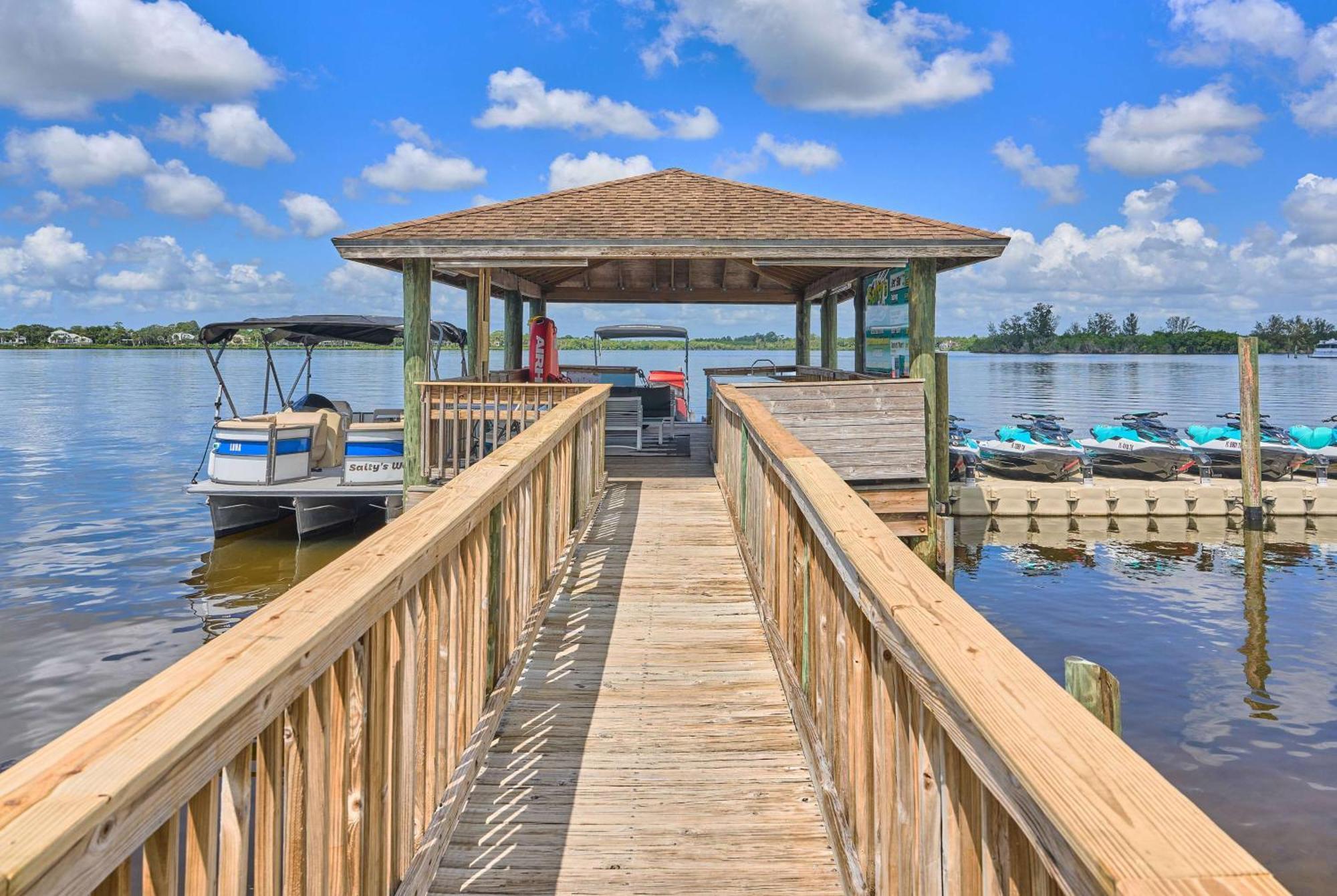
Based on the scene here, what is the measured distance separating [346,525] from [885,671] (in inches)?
591

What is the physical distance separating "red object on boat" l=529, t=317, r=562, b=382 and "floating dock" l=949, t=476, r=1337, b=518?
9.40 metres

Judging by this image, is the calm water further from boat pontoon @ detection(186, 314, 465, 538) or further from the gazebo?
the gazebo

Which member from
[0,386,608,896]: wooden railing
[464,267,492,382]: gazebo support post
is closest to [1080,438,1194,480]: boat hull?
[464,267,492,382]: gazebo support post

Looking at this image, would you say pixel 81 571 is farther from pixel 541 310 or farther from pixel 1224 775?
pixel 1224 775

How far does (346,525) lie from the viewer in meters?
15.9

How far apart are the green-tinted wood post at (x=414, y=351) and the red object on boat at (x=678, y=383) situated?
11.3 metres

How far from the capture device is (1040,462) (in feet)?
68.4

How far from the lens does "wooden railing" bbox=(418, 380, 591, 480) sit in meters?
10.3

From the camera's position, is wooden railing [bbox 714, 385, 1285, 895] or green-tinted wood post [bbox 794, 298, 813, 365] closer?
wooden railing [bbox 714, 385, 1285, 895]

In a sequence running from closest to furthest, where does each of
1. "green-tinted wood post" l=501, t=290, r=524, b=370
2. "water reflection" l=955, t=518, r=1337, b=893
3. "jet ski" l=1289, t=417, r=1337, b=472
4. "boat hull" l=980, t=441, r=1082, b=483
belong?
"water reflection" l=955, t=518, r=1337, b=893
"green-tinted wood post" l=501, t=290, r=524, b=370
"boat hull" l=980, t=441, r=1082, b=483
"jet ski" l=1289, t=417, r=1337, b=472

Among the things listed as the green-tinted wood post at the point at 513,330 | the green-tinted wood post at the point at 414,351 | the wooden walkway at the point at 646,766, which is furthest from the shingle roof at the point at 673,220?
the wooden walkway at the point at 646,766

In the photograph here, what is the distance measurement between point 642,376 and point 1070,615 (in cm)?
1118

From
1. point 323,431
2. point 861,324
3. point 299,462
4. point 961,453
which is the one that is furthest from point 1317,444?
point 299,462

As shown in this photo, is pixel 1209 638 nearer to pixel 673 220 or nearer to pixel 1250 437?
pixel 1250 437
